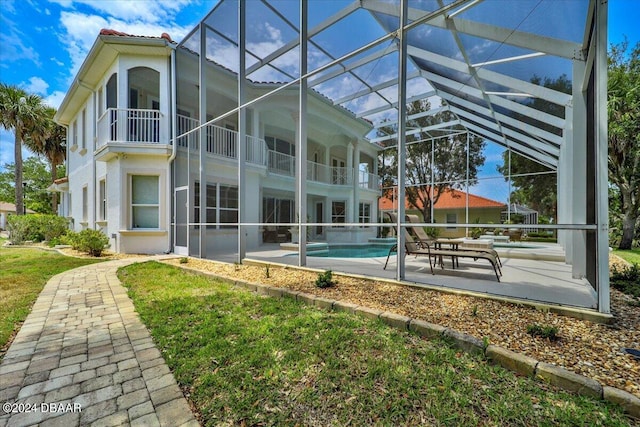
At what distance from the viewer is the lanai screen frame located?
9.83 ft

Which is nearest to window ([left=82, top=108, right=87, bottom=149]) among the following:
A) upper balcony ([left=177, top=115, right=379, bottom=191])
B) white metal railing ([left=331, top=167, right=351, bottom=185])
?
upper balcony ([left=177, top=115, right=379, bottom=191])

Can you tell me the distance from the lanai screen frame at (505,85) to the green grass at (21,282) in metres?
3.87

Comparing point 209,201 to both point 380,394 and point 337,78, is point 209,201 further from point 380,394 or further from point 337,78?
point 380,394

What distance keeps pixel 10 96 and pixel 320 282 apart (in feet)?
77.1

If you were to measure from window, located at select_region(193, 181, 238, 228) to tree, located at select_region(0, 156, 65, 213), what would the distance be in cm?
3488

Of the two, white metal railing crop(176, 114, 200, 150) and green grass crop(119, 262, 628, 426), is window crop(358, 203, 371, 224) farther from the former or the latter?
green grass crop(119, 262, 628, 426)

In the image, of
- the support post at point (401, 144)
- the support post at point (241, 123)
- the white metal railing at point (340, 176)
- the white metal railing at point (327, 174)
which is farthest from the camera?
the white metal railing at point (340, 176)

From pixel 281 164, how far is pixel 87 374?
12438 mm

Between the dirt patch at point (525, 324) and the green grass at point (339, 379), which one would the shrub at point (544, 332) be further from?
the green grass at point (339, 379)

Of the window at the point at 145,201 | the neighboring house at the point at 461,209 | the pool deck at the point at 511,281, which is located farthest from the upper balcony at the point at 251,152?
the neighboring house at the point at 461,209

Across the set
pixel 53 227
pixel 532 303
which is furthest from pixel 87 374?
pixel 53 227

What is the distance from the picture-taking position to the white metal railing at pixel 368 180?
Answer: 683 inches

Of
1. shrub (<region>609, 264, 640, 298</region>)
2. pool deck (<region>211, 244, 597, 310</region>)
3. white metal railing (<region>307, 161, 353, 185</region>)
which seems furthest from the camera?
white metal railing (<region>307, 161, 353, 185</region>)

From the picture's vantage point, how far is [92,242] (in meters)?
8.74
